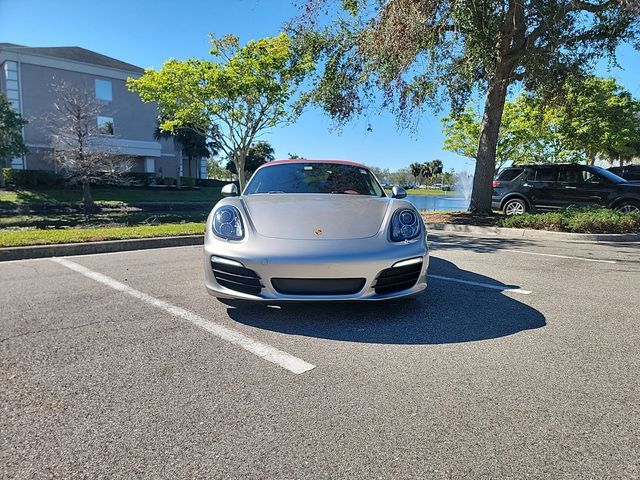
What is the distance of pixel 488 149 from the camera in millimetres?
11867

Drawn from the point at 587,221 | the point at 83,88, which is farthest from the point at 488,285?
the point at 83,88

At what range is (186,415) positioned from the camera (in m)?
1.99

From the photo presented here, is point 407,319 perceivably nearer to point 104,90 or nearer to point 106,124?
point 106,124

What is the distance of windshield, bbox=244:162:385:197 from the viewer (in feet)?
14.8

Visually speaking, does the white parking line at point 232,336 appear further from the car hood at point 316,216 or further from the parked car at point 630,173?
the parked car at point 630,173

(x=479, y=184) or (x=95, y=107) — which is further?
(x=95, y=107)

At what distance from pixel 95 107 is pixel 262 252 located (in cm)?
2141

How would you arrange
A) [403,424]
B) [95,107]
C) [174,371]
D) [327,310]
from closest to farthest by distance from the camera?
[403,424], [174,371], [327,310], [95,107]

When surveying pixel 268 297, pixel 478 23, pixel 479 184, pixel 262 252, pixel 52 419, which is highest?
pixel 478 23

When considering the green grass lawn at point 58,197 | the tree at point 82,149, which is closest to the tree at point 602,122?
the green grass lawn at point 58,197

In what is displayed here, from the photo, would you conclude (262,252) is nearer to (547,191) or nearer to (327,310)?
(327,310)

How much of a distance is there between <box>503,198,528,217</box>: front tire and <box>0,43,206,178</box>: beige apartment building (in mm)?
23308

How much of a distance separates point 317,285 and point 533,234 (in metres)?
7.76

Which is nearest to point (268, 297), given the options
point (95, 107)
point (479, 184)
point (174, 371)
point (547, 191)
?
point (174, 371)
